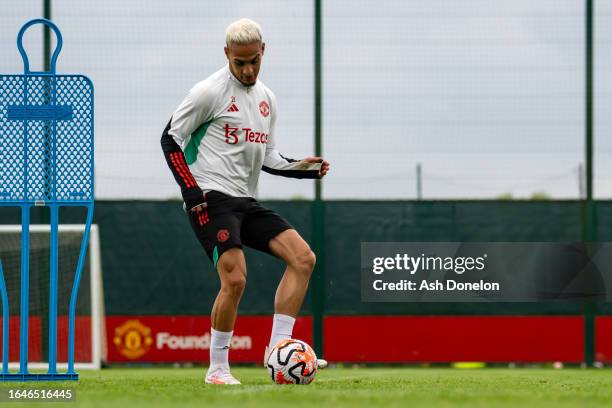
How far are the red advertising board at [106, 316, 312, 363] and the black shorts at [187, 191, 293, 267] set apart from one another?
4.18 m

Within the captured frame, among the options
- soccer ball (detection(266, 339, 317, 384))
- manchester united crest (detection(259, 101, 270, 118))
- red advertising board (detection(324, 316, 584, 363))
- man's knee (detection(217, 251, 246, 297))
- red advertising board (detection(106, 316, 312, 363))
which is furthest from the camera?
red advertising board (detection(324, 316, 584, 363))

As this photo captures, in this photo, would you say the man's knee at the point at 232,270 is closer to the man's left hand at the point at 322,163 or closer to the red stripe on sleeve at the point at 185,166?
the red stripe on sleeve at the point at 185,166

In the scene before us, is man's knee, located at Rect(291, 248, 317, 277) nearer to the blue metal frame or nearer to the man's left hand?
the man's left hand

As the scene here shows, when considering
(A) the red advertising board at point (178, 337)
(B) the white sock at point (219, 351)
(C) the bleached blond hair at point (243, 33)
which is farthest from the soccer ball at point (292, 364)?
(A) the red advertising board at point (178, 337)

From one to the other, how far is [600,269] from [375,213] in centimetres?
226

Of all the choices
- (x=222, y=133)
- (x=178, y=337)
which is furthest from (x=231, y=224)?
(x=178, y=337)

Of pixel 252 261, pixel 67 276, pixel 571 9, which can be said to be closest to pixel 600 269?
pixel 571 9

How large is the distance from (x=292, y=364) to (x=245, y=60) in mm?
1683

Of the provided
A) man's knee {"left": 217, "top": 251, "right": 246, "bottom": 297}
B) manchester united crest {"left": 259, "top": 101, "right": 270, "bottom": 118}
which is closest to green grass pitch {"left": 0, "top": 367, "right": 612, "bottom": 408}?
man's knee {"left": 217, "top": 251, "right": 246, "bottom": 297}

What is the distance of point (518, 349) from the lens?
10398 millimetres

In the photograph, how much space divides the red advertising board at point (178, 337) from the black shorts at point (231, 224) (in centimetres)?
418

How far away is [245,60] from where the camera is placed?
5.96m

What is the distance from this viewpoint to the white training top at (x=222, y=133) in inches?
236

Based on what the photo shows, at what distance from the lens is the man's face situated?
232 inches
